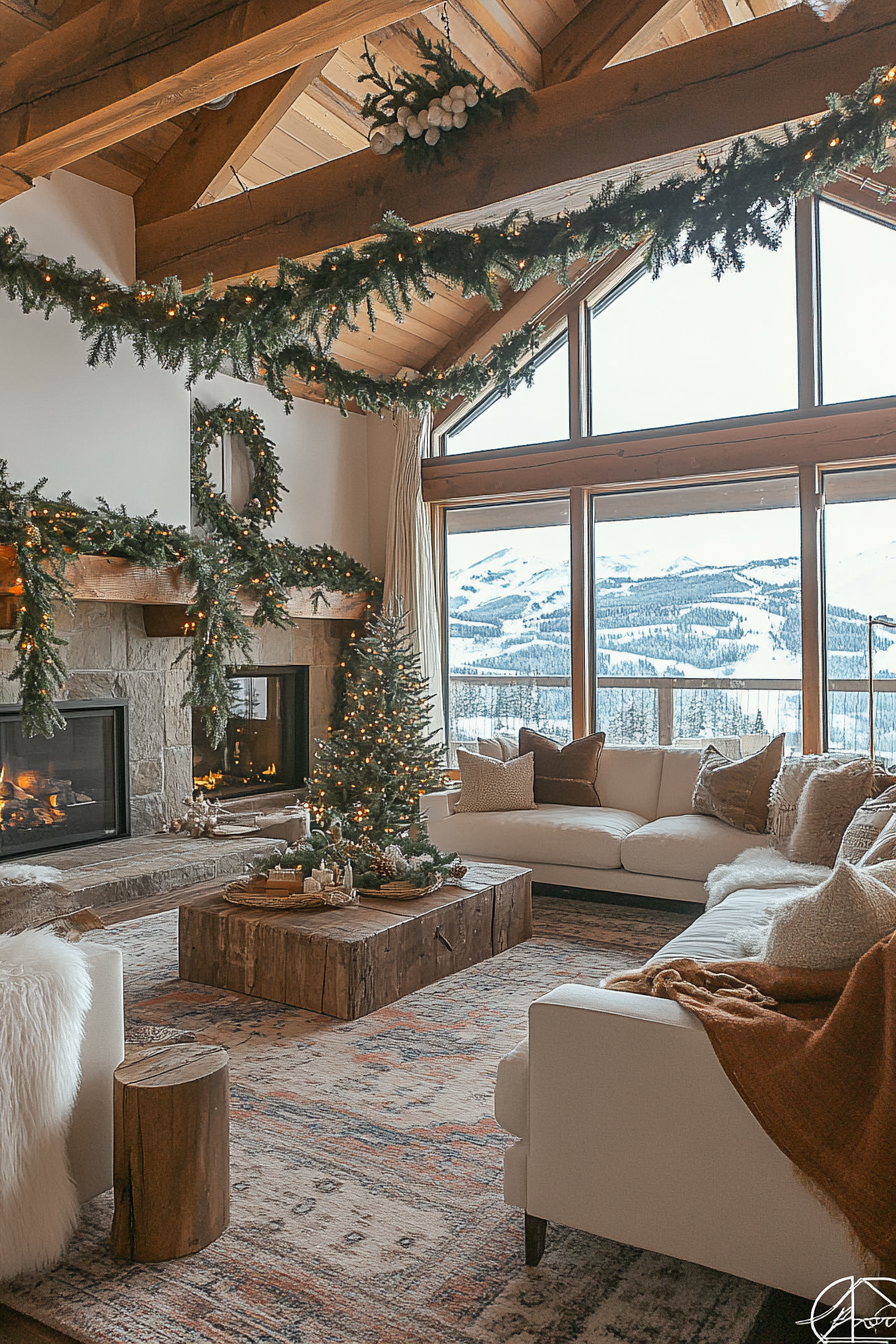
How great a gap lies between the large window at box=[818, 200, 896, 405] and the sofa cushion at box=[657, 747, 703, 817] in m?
2.39

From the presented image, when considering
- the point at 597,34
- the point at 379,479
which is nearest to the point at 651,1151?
the point at 597,34

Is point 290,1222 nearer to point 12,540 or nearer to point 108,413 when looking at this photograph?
point 12,540

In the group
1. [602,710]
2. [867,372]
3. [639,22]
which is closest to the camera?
[639,22]

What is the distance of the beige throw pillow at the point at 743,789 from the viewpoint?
467 centimetres

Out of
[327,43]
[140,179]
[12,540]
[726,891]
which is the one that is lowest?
[726,891]

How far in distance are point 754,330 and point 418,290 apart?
311 cm

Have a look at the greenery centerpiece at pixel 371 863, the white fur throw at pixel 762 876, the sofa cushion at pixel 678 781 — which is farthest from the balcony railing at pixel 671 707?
the greenery centerpiece at pixel 371 863

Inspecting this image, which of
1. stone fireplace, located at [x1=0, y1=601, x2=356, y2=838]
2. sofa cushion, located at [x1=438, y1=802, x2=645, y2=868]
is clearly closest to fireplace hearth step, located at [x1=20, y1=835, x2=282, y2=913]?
stone fireplace, located at [x1=0, y1=601, x2=356, y2=838]

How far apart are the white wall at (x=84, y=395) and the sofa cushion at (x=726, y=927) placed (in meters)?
3.75

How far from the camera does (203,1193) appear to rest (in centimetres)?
208

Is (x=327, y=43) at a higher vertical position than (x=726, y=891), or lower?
higher

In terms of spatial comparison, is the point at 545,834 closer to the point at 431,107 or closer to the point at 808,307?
the point at 431,107

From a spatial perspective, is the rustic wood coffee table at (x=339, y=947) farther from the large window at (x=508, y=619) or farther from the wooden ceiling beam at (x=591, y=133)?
the large window at (x=508, y=619)

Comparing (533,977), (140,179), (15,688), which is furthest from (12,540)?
(533,977)
